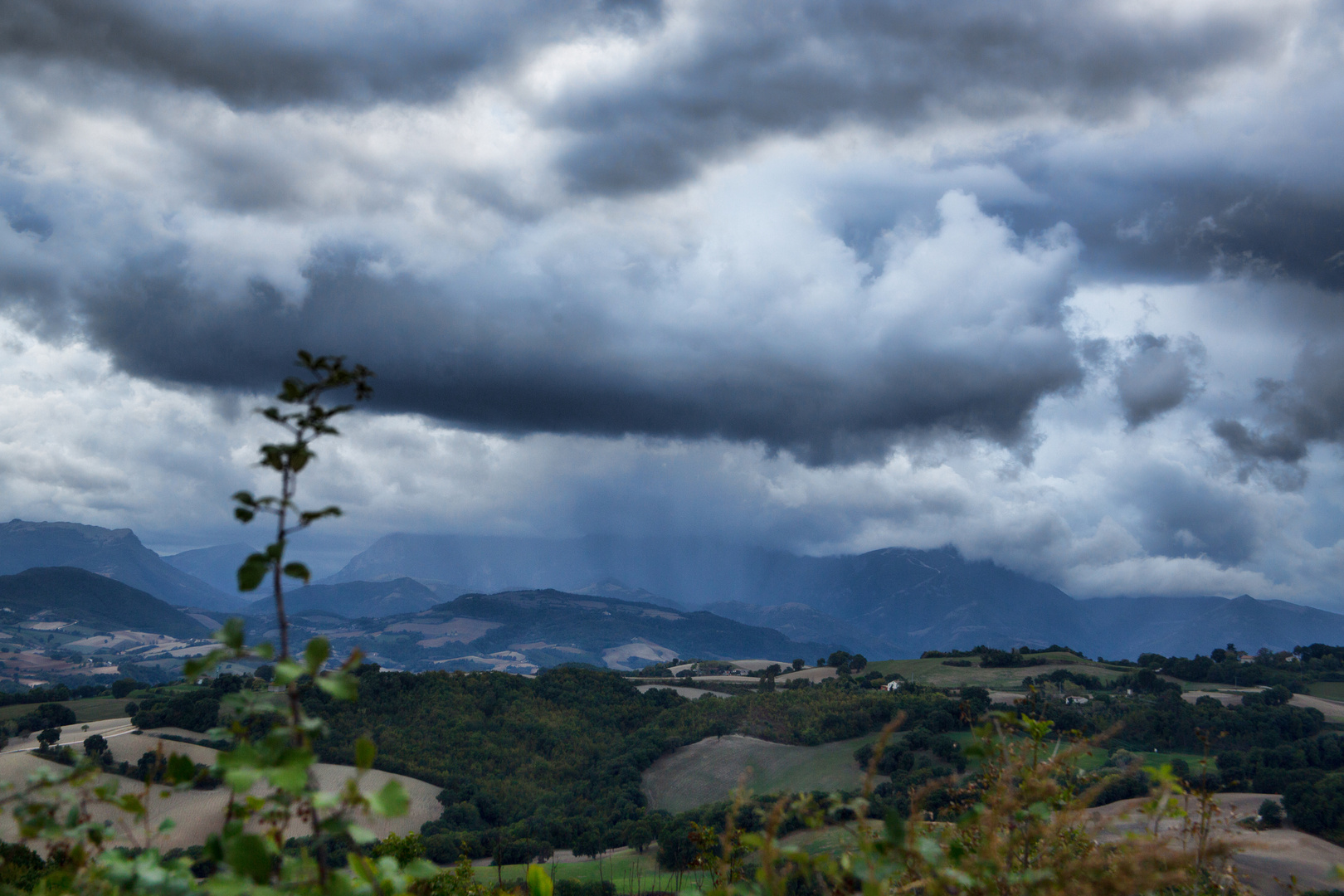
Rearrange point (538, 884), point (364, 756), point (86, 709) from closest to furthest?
1. point (364, 756)
2. point (538, 884)
3. point (86, 709)

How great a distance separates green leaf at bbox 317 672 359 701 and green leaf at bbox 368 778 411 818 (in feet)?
0.94

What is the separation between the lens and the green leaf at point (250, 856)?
2168mm

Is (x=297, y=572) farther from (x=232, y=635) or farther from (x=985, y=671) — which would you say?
(x=985, y=671)

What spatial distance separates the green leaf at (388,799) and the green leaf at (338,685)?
11.3 inches

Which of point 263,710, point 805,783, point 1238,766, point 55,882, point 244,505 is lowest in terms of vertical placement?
point 805,783

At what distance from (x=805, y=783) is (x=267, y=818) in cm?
11101

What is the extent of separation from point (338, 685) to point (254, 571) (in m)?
0.53

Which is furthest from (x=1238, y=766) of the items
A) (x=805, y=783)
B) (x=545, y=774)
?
(x=545, y=774)

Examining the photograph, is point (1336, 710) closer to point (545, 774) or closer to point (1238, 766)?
point (1238, 766)

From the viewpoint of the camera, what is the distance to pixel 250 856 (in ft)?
7.13

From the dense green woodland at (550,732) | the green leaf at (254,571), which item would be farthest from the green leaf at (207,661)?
the dense green woodland at (550,732)

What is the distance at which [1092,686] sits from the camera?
14775 centimetres

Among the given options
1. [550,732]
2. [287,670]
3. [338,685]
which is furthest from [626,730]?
[287,670]

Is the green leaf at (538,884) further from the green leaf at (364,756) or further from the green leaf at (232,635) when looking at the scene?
the green leaf at (232,635)
